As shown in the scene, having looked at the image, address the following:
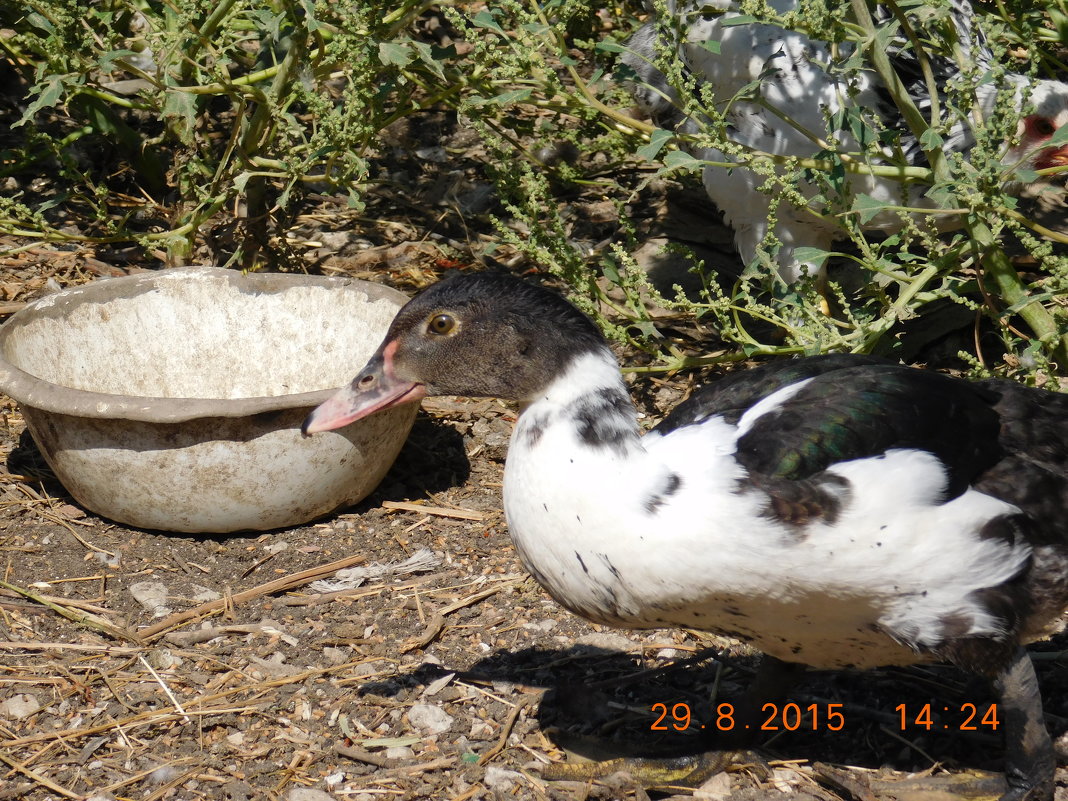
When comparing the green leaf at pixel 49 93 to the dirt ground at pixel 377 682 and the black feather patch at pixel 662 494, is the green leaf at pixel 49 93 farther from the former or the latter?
the black feather patch at pixel 662 494

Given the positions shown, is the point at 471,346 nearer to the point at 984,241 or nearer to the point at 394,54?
the point at 394,54

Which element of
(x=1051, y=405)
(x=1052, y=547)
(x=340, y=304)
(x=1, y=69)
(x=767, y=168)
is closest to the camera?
(x=1052, y=547)

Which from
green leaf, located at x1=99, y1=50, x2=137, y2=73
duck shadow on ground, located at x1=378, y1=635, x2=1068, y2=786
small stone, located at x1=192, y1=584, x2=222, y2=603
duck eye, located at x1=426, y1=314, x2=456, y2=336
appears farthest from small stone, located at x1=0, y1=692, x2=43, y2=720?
green leaf, located at x1=99, y1=50, x2=137, y2=73

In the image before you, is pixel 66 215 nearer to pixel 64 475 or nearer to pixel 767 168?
pixel 64 475

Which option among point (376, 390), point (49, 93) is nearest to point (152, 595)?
point (376, 390)

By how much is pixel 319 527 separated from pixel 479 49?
1.66 meters

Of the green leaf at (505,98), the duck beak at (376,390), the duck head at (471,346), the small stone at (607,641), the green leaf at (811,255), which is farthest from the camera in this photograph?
the green leaf at (505,98)

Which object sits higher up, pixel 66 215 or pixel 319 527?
pixel 66 215

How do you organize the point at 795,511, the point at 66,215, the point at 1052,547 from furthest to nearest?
the point at 66,215, the point at 1052,547, the point at 795,511

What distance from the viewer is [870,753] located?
3.13 m

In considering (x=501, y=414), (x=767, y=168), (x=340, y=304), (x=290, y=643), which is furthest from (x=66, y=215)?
(x=767, y=168)

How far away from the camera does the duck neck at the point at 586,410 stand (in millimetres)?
2605
